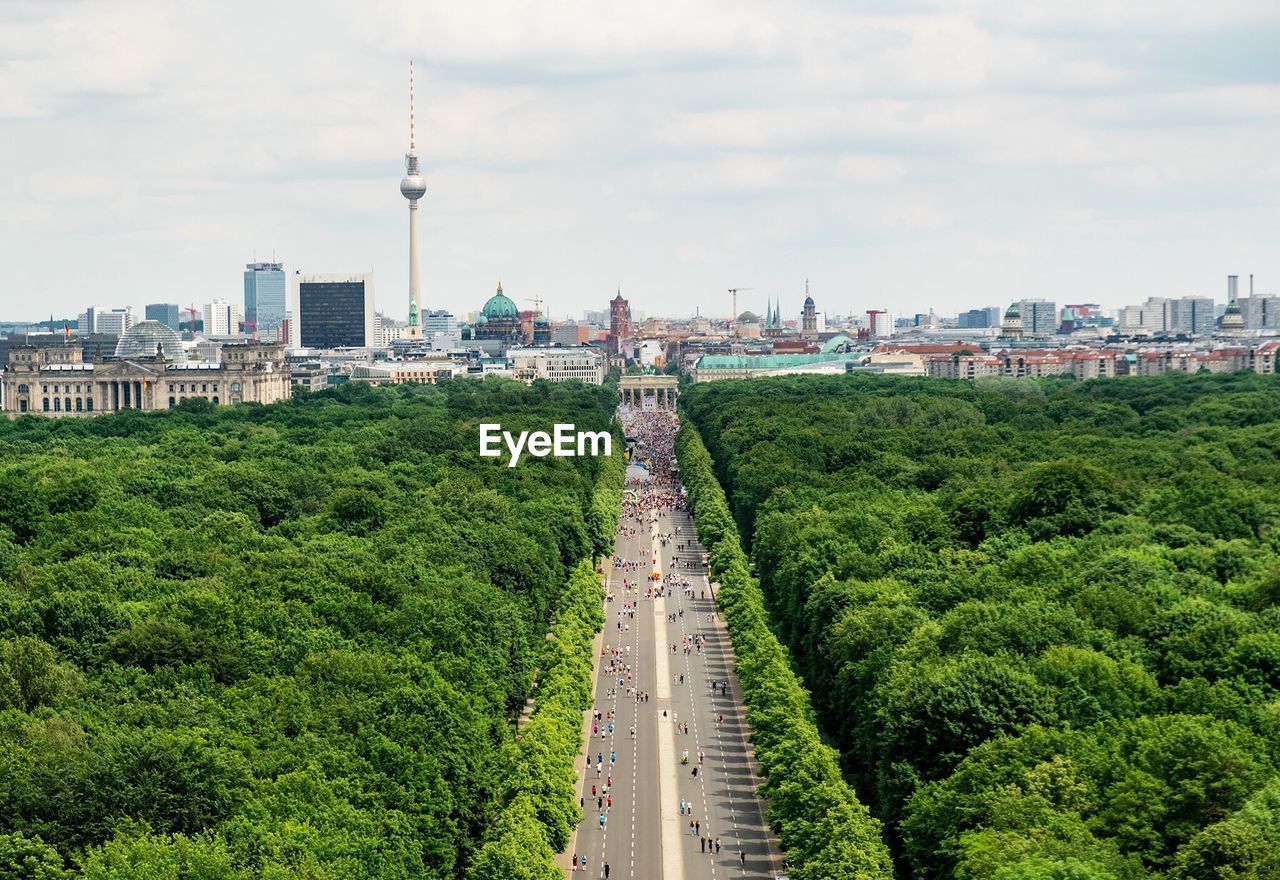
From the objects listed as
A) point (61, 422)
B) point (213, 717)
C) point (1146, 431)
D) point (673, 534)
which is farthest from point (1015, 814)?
point (61, 422)

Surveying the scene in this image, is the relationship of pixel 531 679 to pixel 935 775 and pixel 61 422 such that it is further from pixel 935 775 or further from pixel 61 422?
pixel 61 422

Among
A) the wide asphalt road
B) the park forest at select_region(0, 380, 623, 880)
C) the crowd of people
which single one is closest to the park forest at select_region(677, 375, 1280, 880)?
the wide asphalt road

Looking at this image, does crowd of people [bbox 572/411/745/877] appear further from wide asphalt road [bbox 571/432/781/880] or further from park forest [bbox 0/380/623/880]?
park forest [bbox 0/380/623/880]

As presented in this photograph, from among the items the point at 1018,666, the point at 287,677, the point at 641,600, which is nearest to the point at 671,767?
the point at 1018,666

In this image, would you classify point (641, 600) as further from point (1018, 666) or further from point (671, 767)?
point (1018, 666)

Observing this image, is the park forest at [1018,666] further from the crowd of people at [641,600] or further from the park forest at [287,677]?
the park forest at [287,677]

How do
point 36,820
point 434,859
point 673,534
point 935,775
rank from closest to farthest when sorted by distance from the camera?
point 36,820 < point 434,859 < point 935,775 < point 673,534
